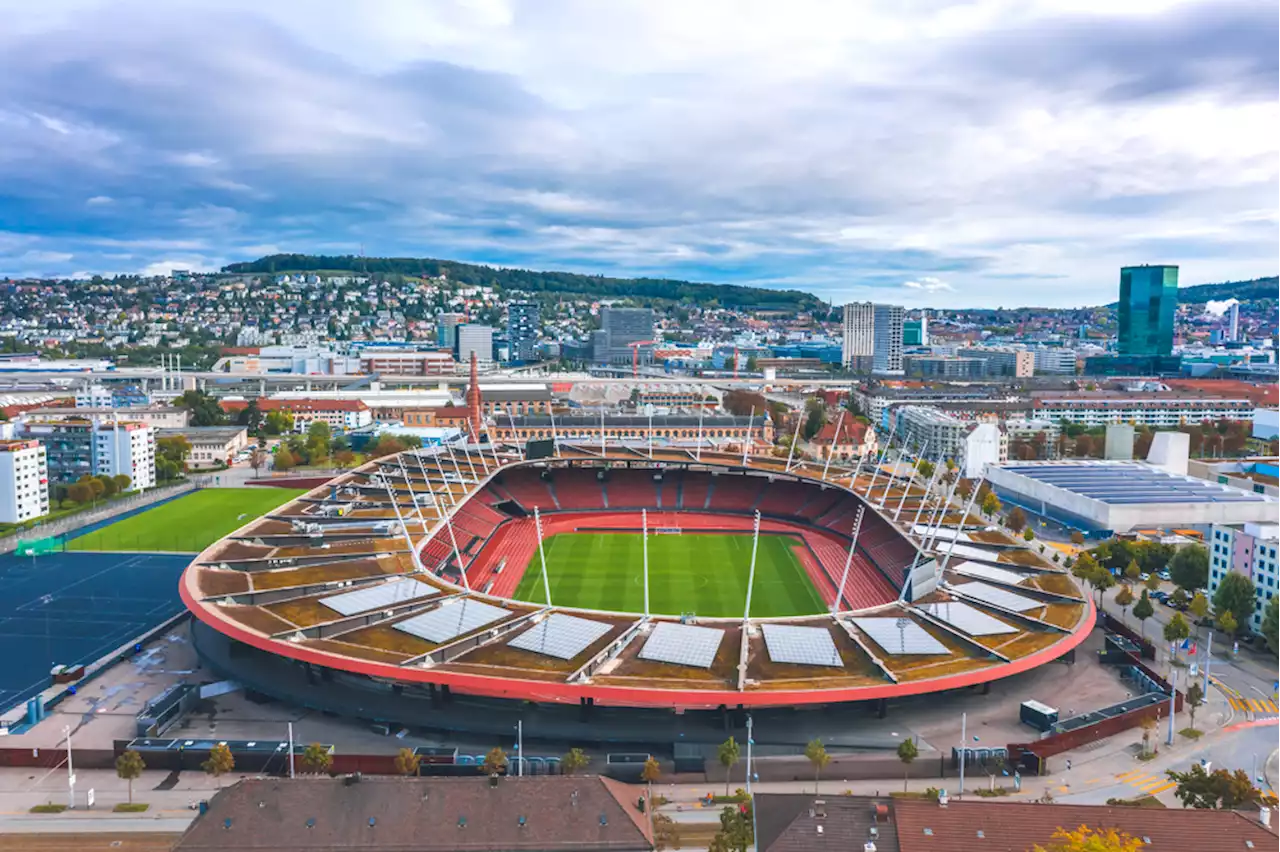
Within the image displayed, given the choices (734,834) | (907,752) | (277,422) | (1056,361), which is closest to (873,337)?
(1056,361)

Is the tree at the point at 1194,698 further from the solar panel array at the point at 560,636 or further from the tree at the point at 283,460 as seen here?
the tree at the point at 283,460

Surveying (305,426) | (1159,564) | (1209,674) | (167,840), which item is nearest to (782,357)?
(305,426)

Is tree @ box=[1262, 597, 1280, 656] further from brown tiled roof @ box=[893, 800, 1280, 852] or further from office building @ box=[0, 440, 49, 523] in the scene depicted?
office building @ box=[0, 440, 49, 523]

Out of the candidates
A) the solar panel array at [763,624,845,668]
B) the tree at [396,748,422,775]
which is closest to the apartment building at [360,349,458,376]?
the solar panel array at [763,624,845,668]

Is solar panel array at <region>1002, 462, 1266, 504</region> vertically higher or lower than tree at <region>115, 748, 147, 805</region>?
higher

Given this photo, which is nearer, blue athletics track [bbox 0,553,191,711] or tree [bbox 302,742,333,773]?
tree [bbox 302,742,333,773]
